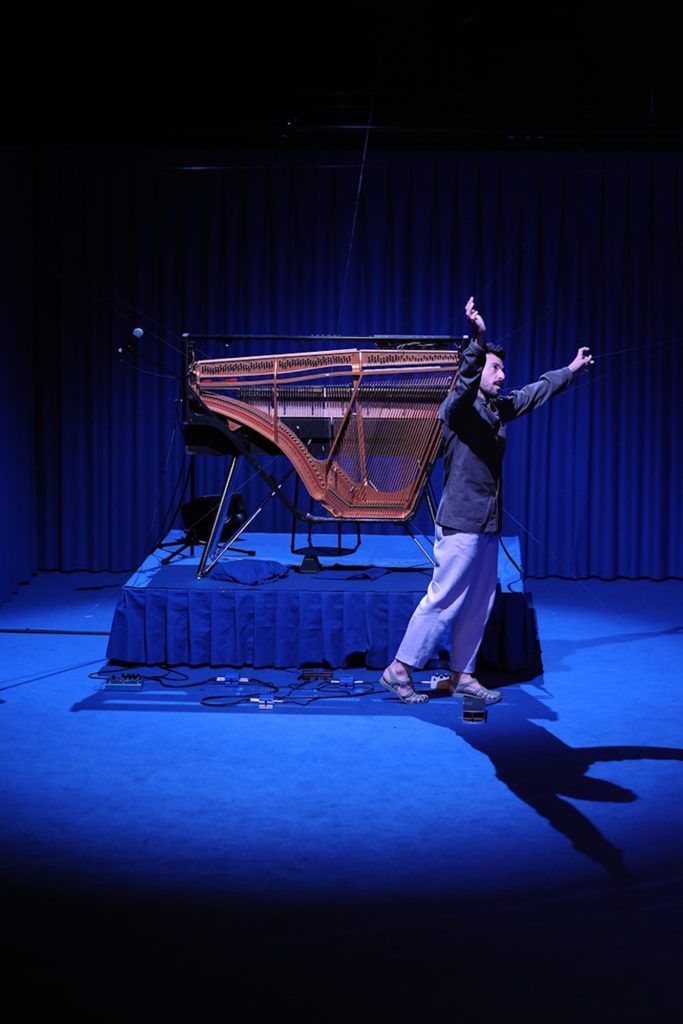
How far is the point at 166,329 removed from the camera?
8578mm

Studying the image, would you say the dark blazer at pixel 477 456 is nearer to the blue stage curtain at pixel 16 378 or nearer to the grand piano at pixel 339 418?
the grand piano at pixel 339 418

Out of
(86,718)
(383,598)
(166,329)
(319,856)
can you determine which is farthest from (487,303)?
(319,856)

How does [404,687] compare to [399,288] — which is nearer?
[404,687]

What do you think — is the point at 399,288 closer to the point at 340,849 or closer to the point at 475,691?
the point at 475,691

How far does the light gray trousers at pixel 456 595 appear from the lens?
505 cm

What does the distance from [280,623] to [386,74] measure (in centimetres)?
351

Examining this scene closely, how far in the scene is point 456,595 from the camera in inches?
201

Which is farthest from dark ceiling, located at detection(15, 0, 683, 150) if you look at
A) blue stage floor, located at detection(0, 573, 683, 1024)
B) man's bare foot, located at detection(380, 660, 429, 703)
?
man's bare foot, located at detection(380, 660, 429, 703)

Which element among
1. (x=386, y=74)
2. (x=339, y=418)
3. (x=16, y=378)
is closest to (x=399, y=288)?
(x=386, y=74)

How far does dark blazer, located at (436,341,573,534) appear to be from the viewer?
499 centimetres

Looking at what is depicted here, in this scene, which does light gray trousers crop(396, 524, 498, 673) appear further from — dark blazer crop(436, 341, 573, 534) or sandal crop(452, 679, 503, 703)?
sandal crop(452, 679, 503, 703)

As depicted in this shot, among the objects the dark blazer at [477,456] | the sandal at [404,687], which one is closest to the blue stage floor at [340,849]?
the sandal at [404,687]

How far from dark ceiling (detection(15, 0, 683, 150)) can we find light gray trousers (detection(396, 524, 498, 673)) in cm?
319

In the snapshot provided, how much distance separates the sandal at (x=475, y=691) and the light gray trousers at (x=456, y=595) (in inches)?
7.9
